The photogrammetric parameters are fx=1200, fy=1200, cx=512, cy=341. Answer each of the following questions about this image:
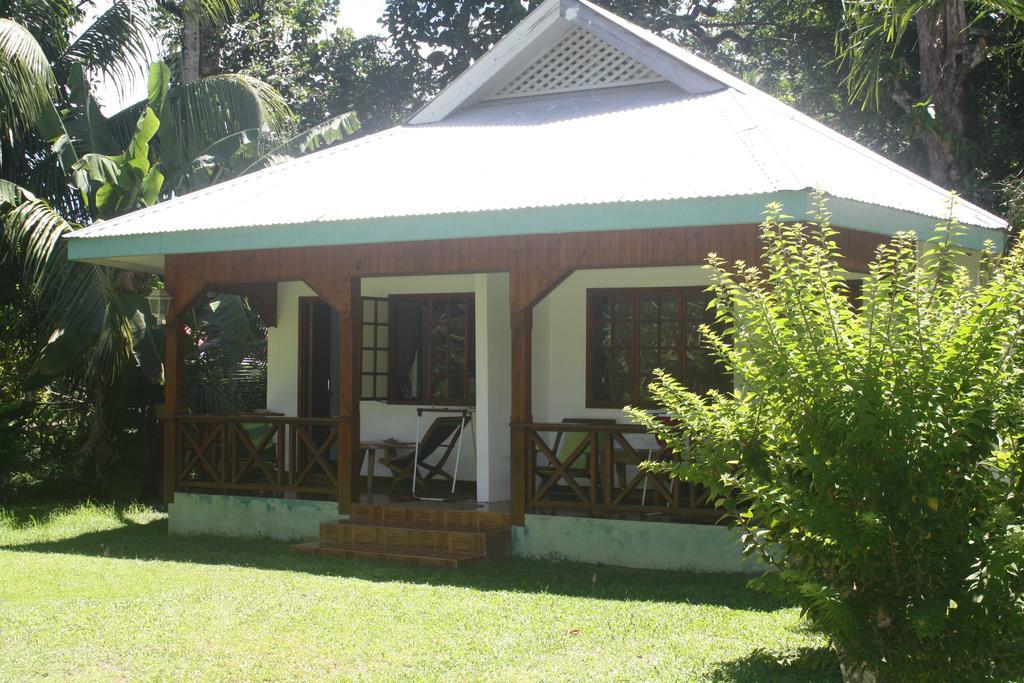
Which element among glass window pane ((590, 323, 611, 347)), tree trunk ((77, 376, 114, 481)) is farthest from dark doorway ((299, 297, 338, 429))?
glass window pane ((590, 323, 611, 347))

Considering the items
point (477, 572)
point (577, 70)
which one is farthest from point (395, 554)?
point (577, 70)

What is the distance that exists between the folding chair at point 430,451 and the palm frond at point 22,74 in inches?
234

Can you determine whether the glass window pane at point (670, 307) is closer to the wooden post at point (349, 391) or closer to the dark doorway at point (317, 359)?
the wooden post at point (349, 391)

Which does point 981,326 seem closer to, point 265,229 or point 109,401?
point 265,229

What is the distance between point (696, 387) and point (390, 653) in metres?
5.78

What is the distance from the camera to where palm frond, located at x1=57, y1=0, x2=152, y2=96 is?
54.5 ft

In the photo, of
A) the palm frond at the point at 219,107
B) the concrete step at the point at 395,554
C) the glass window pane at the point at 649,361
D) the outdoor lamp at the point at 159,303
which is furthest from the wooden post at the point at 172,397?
the palm frond at the point at 219,107

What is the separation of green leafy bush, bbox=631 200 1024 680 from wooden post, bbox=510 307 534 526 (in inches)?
169

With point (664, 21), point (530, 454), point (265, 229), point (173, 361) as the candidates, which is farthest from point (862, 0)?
point (664, 21)

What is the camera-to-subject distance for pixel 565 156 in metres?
10.7

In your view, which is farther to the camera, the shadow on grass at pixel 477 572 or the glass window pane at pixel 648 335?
the glass window pane at pixel 648 335

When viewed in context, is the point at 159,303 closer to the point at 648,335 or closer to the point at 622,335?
the point at 622,335

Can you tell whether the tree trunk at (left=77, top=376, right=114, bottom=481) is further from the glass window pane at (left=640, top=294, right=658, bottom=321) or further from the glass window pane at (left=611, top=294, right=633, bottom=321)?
the glass window pane at (left=640, top=294, right=658, bottom=321)

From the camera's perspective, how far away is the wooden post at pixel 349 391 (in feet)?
35.1
